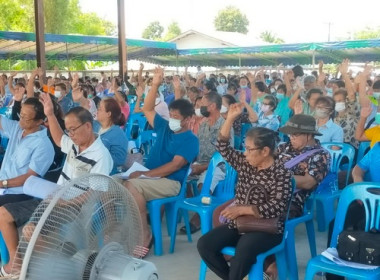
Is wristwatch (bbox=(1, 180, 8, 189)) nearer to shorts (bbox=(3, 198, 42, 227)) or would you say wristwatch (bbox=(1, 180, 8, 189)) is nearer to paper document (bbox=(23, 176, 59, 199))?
shorts (bbox=(3, 198, 42, 227))

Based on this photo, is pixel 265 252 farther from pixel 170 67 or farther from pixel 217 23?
pixel 217 23

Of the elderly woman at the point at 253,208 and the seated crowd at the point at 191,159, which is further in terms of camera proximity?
the seated crowd at the point at 191,159

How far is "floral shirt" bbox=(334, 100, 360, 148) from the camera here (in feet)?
18.3

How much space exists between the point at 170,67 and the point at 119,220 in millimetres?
28365

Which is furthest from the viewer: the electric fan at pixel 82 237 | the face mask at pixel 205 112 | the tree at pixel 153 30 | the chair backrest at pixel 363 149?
the tree at pixel 153 30

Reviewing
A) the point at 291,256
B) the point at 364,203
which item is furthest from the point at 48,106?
the point at 364,203

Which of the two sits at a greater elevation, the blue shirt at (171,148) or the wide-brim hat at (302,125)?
the wide-brim hat at (302,125)

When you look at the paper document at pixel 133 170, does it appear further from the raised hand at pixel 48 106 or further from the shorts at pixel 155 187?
the raised hand at pixel 48 106

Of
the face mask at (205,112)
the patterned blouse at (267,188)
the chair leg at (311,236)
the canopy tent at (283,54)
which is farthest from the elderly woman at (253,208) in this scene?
the canopy tent at (283,54)

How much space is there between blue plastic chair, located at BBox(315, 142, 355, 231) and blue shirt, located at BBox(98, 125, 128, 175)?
157 centimetres

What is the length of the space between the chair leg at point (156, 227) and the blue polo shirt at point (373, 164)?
1.53 m

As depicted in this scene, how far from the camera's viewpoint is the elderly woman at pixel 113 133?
13.8 ft

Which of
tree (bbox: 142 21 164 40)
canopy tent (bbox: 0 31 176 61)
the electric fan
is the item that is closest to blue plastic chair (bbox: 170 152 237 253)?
the electric fan

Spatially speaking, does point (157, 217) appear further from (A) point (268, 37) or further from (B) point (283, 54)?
(A) point (268, 37)
